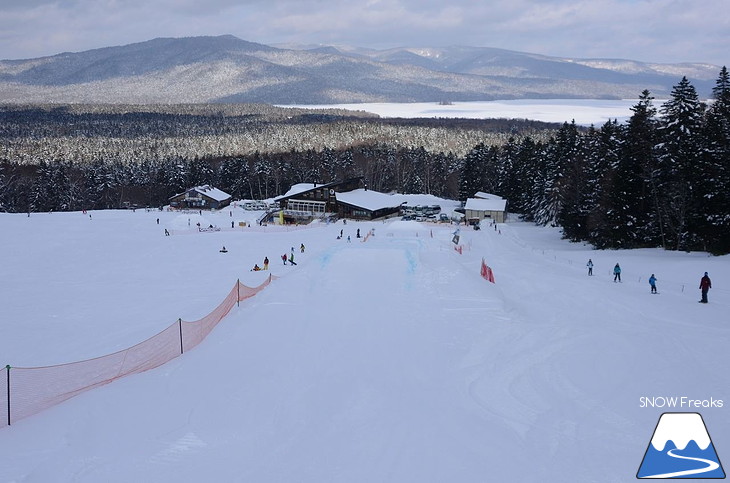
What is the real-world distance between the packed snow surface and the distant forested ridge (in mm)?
7622

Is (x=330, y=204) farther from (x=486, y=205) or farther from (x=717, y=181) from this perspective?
(x=717, y=181)

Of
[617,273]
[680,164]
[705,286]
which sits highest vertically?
[680,164]

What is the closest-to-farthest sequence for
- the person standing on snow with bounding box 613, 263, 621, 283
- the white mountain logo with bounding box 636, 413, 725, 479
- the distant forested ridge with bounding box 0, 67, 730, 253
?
the white mountain logo with bounding box 636, 413, 725, 479, the person standing on snow with bounding box 613, 263, 621, 283, the distant forested ridge with bounding box 0, 67, 730, 253

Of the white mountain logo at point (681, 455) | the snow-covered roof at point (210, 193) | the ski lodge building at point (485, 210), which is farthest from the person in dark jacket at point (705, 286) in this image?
the snow-covered roof at point (210, 193)

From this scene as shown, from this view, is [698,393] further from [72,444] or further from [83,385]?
[83,385]

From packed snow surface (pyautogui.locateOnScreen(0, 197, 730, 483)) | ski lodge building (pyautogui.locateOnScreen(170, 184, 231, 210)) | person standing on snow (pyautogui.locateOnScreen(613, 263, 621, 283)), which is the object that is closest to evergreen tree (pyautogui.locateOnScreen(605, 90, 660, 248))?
packed snow surface (pyautogui.locateOnScreen(0, 197, 730, 483))

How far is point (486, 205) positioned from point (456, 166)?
42.4m

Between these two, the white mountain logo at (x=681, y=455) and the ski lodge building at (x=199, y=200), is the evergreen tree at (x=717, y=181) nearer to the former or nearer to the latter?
the white mountain logo at (x=681, y=455)

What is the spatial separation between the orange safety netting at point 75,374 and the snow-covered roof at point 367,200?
48.8 m

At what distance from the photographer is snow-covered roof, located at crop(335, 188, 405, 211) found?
214 ft

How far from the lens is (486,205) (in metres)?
66.2

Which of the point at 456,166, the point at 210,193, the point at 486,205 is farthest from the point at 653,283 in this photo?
the point at 456,166

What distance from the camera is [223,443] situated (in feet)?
29.7

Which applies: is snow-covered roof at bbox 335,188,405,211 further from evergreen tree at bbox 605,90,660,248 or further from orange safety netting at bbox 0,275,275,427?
orange safety netting at bbox 0,275,275,427
